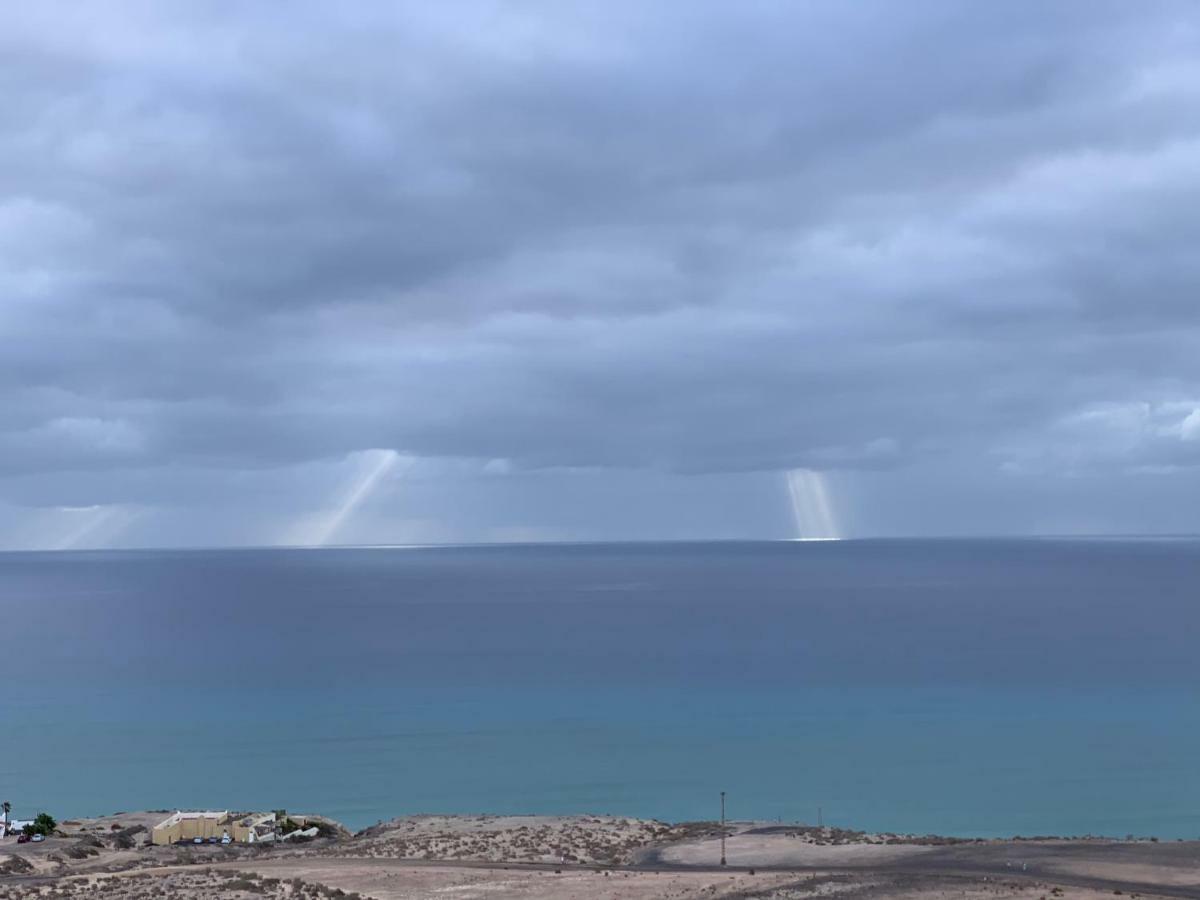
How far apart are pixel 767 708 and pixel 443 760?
43418 mm

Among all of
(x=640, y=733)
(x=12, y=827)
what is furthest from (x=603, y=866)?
(x=640, y=733)

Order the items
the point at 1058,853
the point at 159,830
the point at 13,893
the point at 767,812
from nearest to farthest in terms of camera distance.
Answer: the point at 13,893, the point at 1058,853, the point at 159,830, the point at 767,812

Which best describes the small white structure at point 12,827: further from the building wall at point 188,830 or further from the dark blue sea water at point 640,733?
the dark blue sea water at point 640,733

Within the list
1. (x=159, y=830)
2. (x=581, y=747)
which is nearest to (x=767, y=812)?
(x=581, y=747)

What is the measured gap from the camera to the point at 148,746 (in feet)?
364

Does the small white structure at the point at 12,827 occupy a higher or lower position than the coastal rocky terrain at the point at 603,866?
lower

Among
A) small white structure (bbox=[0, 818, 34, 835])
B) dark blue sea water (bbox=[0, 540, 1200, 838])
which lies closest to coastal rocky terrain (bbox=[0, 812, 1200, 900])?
small white structure (bbox=[0, 818, 34, 835])

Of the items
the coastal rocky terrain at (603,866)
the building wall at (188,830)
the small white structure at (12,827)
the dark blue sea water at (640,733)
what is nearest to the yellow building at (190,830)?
the building wall at (188,830)

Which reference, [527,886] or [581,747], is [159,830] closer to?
[527,886]

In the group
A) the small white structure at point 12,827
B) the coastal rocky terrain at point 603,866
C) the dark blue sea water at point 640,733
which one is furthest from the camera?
the dark blue sea water at point 640,733

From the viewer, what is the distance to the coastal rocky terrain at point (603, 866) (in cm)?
4650

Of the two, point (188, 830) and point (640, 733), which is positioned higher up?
point (640, 733)

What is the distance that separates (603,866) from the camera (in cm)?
5588

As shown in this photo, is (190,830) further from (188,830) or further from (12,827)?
(12,827)
